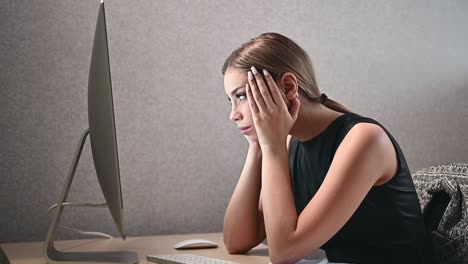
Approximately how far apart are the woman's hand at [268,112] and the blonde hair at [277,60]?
37 millimetres

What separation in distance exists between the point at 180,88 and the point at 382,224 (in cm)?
103

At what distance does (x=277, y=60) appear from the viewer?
4.91 feet

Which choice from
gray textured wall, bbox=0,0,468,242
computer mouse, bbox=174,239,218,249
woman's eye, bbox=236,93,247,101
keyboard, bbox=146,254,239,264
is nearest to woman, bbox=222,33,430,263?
woman's eye, bbox=236,93,247,101

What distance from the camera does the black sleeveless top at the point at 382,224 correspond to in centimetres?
146

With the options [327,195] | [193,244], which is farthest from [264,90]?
[193,244]

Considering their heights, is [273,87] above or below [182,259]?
above

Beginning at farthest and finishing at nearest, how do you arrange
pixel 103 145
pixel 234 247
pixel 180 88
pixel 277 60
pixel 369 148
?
pixel 180 88 < pixel 234 247 < pixel 277 60 < pixel 369 148 < pixel 103 145

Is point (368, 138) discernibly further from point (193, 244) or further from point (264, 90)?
point (193, 244)

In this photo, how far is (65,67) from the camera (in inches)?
83.2

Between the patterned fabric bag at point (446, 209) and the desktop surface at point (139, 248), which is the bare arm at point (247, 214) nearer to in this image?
the desktop surface at point (139, 248)

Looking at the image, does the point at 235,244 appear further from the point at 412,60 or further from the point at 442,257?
the point at 412,60

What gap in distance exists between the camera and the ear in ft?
4.88

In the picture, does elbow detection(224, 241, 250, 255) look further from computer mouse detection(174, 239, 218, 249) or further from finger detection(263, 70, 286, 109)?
finger detection(263, 70, 286, 109)

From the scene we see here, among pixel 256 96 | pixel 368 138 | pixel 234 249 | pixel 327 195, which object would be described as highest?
pixel 256 96
